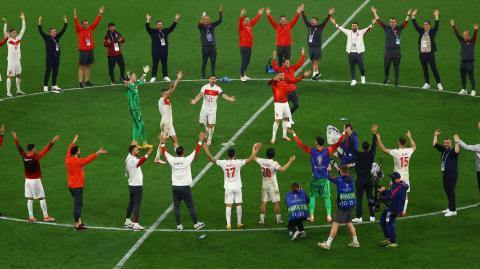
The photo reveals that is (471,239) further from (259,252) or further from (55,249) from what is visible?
(55,249)

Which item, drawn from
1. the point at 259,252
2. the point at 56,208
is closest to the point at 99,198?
the point at 56,208

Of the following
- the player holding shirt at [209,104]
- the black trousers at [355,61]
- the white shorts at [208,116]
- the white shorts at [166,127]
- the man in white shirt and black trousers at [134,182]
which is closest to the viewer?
the man in white shirt and black trousers at [134,182]

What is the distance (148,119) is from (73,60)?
33.0ft

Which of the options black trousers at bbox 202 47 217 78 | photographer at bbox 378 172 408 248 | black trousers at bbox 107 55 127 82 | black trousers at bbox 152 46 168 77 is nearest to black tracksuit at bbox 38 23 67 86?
black trousers at bbox 107 55 127 82

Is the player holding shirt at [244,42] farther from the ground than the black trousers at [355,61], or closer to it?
farther from the ground

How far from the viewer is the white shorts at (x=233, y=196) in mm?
29953

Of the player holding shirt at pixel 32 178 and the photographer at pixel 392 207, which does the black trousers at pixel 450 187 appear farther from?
the player holding shirt at pixel 32 178

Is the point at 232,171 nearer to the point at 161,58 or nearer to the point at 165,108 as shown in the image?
the point at 165,108

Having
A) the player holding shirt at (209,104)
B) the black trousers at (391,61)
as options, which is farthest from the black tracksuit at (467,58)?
the player holding shirt at (209,104)

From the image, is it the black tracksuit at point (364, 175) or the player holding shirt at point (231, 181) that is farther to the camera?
the black tracksuit at point (364, 175)

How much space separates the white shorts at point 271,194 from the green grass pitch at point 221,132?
747 mm

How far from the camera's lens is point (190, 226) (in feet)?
99.9

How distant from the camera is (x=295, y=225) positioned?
96.4ft

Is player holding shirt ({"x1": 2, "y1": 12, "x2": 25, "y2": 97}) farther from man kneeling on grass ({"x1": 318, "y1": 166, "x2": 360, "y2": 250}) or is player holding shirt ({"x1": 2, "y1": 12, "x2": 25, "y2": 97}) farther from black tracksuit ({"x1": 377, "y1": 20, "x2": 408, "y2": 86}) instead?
man kneeling on grass ({"x1": 318, "y1": 166, "x2": 360, "y2": 250})
